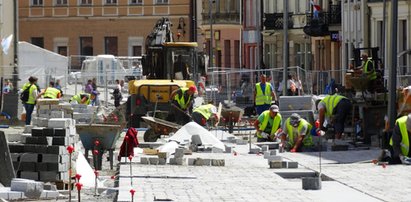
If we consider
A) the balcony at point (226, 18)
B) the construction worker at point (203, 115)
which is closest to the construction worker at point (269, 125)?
the construction worker at point (203, 115)

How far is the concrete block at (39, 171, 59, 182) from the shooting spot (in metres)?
22.0

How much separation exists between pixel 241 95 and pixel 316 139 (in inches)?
1083

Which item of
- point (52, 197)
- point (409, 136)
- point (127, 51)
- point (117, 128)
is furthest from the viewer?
point (127, 51)

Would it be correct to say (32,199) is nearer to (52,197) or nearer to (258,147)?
(52,197)

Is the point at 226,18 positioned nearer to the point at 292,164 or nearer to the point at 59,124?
the point at 292,164

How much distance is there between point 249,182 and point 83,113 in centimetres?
2166

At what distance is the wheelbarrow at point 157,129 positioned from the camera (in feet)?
111

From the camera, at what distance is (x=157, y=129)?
34.0 m

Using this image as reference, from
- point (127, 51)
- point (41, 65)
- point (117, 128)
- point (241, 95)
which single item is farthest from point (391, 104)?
point (127, 51)

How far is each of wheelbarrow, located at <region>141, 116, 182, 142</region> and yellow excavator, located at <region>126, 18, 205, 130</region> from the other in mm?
7387

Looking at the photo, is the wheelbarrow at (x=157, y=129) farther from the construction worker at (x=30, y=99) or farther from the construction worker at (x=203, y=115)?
the construction worker at (x=30, y=99)

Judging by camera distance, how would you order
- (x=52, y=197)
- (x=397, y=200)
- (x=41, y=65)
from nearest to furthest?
(x=397, y=200), (x=52, y=197), (x=41, y=65)

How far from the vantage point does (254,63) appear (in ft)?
276

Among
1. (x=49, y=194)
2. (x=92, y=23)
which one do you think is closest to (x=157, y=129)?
(x=49, y=194)
